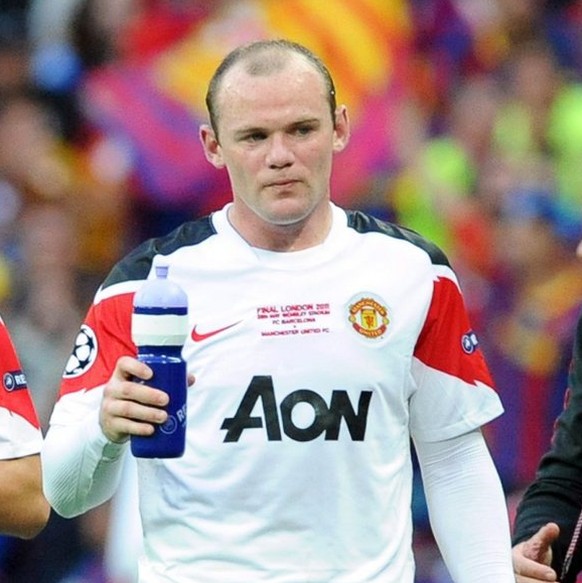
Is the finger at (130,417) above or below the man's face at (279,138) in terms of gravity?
below

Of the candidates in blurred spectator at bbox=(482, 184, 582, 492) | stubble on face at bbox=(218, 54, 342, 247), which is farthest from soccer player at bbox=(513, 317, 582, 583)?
blurred spectator at bbox=(482, 184, 582, 492)

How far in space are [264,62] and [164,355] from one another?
924 mm

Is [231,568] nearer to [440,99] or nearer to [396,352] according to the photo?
[396,352]

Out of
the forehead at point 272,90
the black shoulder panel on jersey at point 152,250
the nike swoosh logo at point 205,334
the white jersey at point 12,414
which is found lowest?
the white jersey at point 12,414

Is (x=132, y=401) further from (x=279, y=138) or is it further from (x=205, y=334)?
(x=279, y=138)

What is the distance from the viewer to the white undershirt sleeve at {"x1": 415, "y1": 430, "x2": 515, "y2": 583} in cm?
475

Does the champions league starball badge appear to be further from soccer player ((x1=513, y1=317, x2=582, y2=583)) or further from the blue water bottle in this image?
soccer player ((x1=513, y1=317, x2=582, y2=583))

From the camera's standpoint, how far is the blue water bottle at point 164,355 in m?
4.08

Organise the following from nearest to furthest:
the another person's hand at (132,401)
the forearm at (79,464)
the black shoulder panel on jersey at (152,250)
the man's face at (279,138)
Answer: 1. the another person's hand at (132,401)
2. the forearm at (79,464)
3. the man's face at (279,138)
4. the black shoulder panel on jersey at (152,250)

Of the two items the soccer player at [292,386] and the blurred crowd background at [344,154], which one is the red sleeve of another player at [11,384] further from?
the blurred crowd background at [344,154]

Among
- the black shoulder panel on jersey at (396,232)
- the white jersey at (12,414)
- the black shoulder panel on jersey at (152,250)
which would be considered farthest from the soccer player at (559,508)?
the white jersey at (12,414)

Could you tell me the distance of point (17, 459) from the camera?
4766mm

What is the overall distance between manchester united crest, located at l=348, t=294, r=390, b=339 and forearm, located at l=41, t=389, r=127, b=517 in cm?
62

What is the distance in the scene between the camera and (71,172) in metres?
9.41
